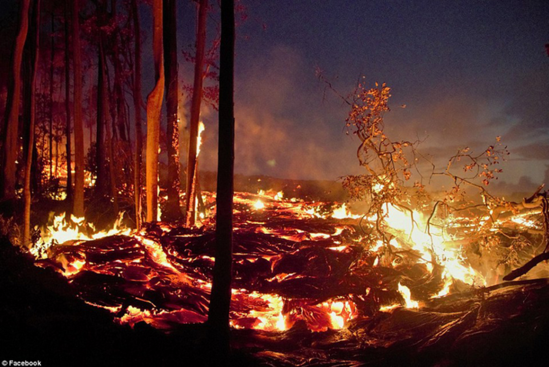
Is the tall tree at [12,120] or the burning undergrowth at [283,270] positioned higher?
the tall tree at [12,120]

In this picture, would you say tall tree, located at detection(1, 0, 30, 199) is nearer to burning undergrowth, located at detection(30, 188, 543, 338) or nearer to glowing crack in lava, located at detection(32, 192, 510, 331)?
burning undergrowth, located at detection(30, 188, 543, 338)

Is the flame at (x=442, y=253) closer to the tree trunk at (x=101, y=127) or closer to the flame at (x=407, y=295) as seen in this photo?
the flame at (x=407, y=295)

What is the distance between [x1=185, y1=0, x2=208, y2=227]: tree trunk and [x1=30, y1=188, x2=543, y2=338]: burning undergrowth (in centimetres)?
186

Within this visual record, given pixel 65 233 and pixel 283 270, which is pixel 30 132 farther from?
pixel 283 270

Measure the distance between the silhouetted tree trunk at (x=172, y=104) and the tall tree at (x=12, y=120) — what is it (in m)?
4.61

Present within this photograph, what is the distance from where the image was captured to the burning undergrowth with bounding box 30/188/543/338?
6.73 metres

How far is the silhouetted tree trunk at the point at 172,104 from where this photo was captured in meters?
12.6

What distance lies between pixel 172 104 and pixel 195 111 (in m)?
1.88

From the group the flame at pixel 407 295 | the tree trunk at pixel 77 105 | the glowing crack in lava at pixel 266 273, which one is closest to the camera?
the glowing crack in lava at pixel 266 273

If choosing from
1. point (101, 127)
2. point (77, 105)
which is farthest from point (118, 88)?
point (77, 105)

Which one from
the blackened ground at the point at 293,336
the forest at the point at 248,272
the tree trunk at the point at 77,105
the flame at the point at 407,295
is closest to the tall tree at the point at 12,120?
the forest at the point at 248,272

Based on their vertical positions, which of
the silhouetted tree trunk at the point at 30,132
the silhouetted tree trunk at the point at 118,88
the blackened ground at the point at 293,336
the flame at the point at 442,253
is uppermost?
the silhouetted tree trunk at the point at 118,88

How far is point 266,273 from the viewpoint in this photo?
24.9 ft

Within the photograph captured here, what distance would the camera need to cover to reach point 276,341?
587cm
